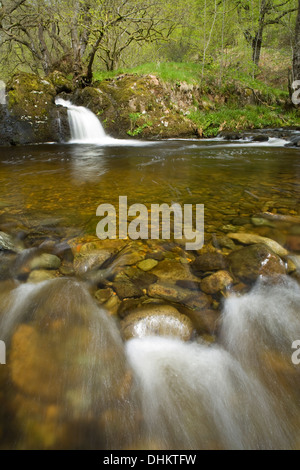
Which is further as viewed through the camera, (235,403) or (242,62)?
(242,62)

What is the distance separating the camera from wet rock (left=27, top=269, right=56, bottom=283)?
79.8 inches

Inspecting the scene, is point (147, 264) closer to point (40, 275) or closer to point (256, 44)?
point (40, 275)

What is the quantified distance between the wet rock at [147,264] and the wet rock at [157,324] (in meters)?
0.49

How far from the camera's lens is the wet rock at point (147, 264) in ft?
6.99

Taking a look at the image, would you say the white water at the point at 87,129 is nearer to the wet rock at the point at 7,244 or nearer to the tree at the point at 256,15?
the wet rock at the point at 7,244

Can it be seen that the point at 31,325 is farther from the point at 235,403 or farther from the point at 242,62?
the point at 242,62

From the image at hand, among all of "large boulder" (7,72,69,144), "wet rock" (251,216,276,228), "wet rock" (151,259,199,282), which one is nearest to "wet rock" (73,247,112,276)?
"wet rock" (151,259,199,282)

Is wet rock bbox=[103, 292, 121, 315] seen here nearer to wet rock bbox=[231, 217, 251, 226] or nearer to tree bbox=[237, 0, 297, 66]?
wet rock bbox=[231, 217, 251, 226]

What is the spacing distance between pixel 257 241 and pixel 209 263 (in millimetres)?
592

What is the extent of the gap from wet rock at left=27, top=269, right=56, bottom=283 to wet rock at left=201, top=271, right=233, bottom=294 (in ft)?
4.12

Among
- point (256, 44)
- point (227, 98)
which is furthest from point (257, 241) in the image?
point (256, 44)

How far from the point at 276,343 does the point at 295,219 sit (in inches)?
71.5

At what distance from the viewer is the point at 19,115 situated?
9562 millimetres
